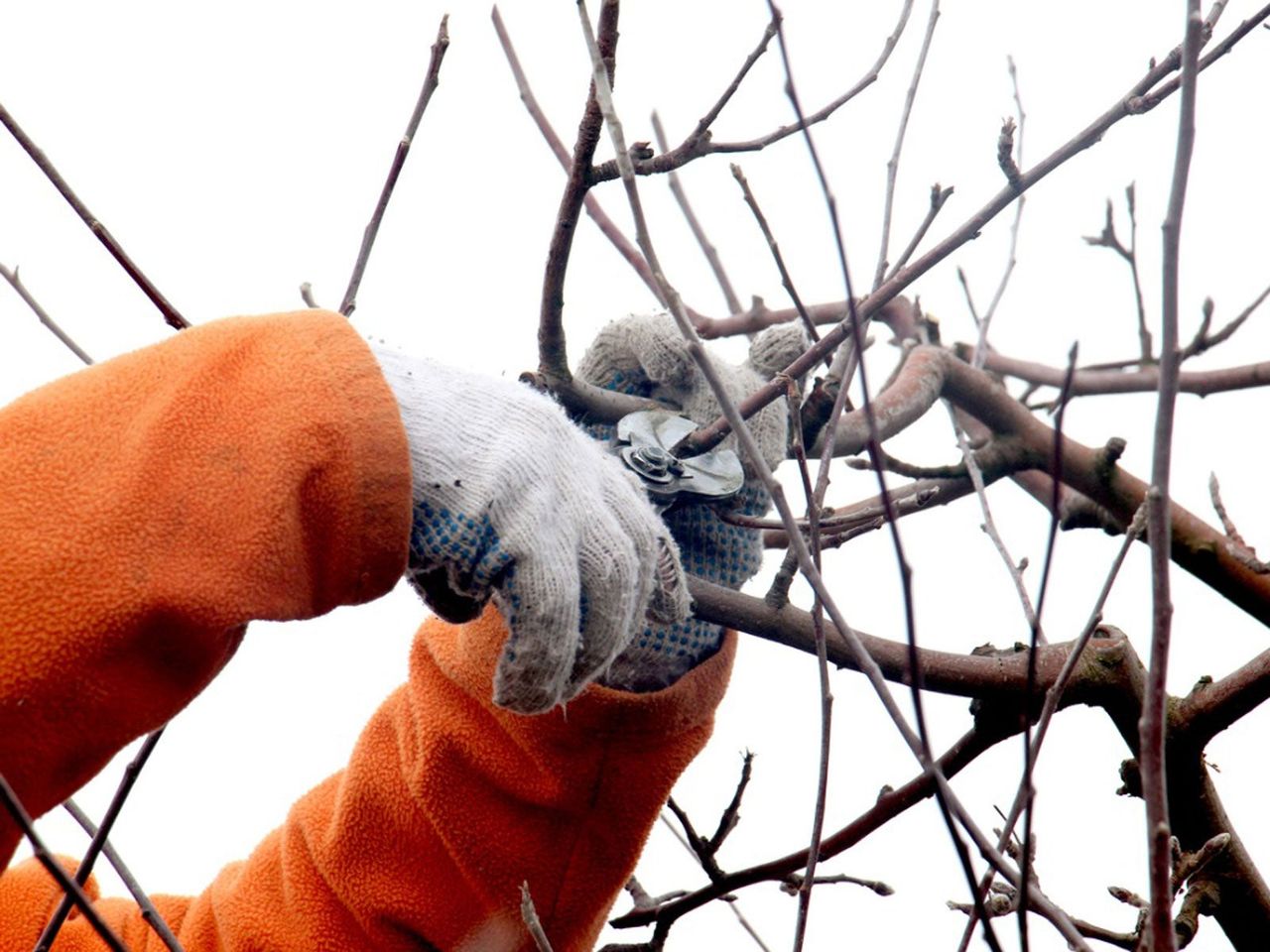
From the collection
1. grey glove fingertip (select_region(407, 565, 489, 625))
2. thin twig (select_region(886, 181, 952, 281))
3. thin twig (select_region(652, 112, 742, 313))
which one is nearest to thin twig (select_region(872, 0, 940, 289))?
thin twig (select_region(886, 181, 952, 281))

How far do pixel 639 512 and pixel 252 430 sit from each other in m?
0.41

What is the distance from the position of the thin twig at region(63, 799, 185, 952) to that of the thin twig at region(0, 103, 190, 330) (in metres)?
0.61

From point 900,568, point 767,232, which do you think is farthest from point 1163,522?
point 767,232

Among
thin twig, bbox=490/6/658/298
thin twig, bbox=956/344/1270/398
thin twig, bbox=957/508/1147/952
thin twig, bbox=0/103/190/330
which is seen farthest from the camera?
thin twig, bbox=956/344/1270/398

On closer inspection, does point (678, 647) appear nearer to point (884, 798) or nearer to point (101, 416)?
point (884, 798)

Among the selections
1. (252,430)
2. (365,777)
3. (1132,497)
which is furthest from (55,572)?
(1132,497)

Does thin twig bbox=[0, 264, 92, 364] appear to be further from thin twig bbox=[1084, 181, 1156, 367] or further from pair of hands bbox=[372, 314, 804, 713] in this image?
thin twig bbox=[1084, 181, 1156, 367]

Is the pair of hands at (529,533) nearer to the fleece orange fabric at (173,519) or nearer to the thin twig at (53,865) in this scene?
the fleece orange fabric at (173,519)

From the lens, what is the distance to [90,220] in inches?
62.1

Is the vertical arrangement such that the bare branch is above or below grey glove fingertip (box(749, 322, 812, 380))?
above

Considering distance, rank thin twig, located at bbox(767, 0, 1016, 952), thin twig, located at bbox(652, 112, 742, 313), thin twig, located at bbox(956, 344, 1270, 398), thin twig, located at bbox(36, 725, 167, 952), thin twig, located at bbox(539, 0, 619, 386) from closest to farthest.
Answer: thin twig, located at bbox(767, 0, 1016, 952) < thin twig, located at bbox(36, 725, 167, 952) < thin twig, located at bbox(539, 0, 619, 386) < thin twig, located at bbox(956, 344, 1270, 398) < thin twig, located at bbox(652, 112, 742, 313)

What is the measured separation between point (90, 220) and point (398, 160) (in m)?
0.38

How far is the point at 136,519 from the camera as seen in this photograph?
115cm

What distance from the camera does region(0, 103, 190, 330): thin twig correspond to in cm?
151
